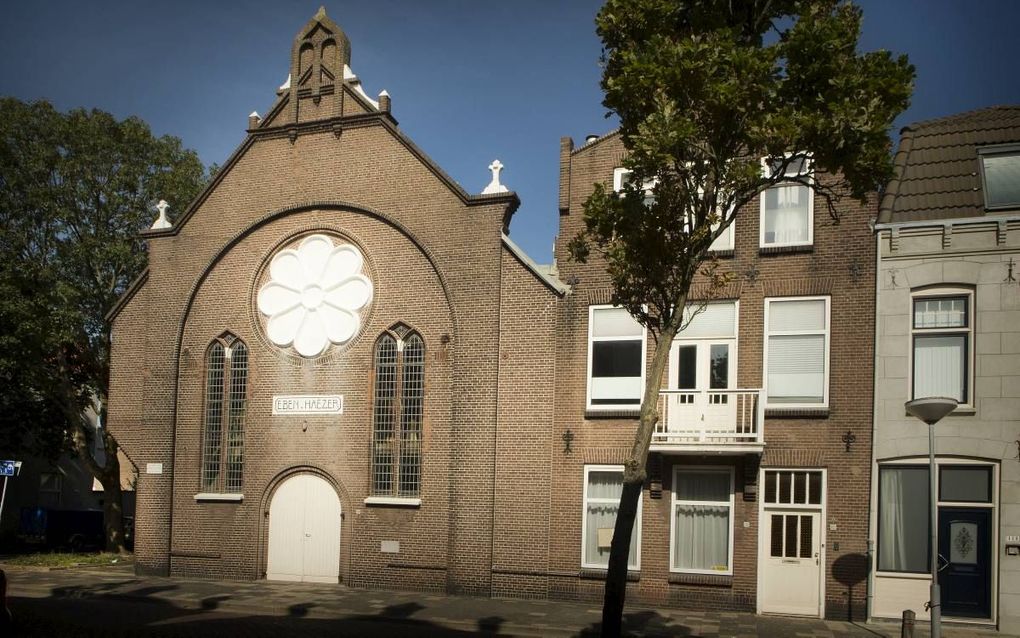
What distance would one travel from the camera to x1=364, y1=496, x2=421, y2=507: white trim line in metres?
22.5

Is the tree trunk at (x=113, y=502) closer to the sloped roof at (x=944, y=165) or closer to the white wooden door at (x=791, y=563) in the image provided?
the white wooden door at (x=791, y=563)

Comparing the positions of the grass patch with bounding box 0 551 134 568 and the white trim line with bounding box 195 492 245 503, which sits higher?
the white trim line with bounding box 195 492 245 503

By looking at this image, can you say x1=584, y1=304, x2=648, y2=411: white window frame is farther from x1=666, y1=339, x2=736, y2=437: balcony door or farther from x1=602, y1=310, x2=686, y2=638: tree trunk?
x1=602, y1=310, x2=686, y2=638: tree trunk

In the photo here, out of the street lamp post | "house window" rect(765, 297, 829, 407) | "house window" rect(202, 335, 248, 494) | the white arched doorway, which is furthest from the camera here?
"house window" rect(202, 335, 248, 494)

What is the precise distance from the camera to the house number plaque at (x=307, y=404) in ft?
78.1

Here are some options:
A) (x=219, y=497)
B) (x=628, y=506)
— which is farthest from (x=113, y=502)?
(x=628, y=506)

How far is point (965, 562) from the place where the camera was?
18453mm

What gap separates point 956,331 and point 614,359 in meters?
6.76

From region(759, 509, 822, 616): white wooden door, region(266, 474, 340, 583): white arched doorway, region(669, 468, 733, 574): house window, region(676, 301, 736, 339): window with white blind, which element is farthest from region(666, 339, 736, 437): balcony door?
region(266, 474, 340, 583): white arched doorway

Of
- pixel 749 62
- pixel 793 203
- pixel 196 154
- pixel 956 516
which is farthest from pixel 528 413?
pixel 196 154

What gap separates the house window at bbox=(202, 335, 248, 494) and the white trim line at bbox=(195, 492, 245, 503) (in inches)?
7.2

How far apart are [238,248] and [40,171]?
379 inches

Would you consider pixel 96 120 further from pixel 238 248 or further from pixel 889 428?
pixel 889 428

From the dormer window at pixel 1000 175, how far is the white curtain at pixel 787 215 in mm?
3439
